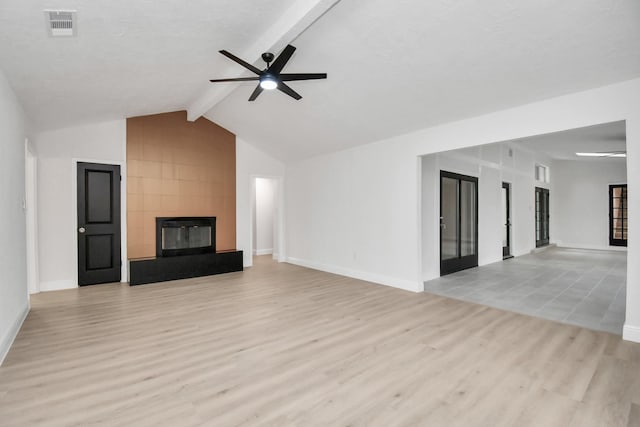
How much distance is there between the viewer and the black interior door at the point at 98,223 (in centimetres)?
544

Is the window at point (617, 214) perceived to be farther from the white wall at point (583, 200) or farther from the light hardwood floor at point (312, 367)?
the light hardwood floor at point (312, 367)

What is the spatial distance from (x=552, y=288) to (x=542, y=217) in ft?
21.2

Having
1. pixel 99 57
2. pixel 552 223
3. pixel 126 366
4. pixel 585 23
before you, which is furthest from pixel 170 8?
pixel 552 223

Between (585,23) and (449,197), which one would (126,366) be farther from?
(449,197)


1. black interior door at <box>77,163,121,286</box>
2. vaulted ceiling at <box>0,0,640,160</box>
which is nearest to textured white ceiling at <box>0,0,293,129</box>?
vaulted ceiling at <box>0,0,640,160</box>

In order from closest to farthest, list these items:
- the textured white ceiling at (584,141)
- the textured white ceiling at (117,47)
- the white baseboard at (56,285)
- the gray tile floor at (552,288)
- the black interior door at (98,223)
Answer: the textured white ceiling at (117,47), the gray tile floor at (552,288), the white baseboard at (56,285), the black interior door at (98,223), the textured white ceiling at (584,141)

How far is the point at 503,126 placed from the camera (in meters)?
3.91

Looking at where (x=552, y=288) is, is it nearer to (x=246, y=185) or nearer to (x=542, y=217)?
(x=246, y=185)

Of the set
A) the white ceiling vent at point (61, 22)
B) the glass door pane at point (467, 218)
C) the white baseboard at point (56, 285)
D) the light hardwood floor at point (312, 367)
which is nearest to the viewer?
the light hardwood floor at point (312, 367)

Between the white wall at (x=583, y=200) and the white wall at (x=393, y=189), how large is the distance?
3715mm

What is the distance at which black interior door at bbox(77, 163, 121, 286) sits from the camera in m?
5.44

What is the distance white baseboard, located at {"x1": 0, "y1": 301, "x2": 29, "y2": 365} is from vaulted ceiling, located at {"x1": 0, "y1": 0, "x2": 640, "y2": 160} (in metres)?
2.45

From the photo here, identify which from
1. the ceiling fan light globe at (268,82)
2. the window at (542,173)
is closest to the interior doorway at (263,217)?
the ceiling fan light globe at (268,82)

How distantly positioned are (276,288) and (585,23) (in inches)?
188
